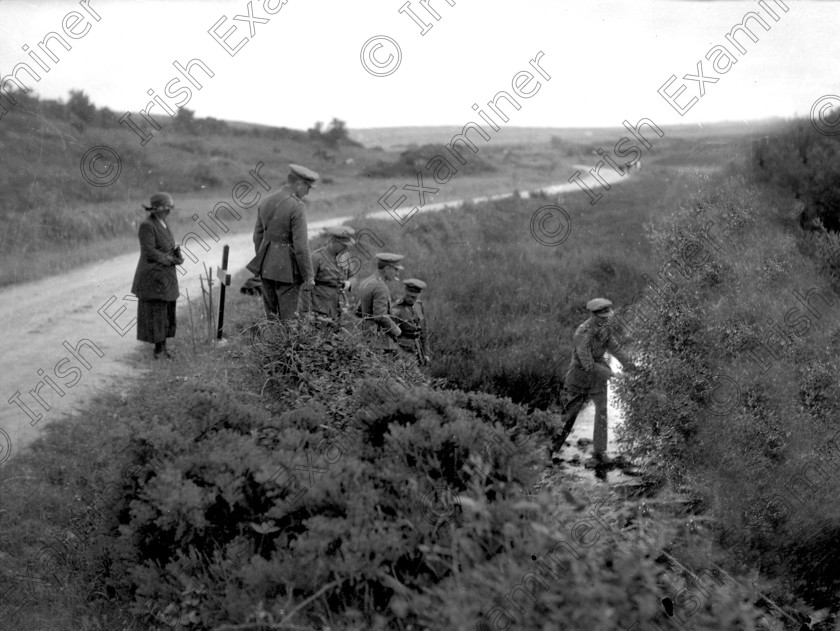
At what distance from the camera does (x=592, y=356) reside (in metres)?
9.19

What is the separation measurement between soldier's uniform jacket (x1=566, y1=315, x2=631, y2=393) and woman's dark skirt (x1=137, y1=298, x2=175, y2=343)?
17.0 ft

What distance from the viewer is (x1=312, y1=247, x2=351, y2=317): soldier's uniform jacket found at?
919 centimetres

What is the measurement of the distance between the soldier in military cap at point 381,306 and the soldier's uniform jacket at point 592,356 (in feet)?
6.76

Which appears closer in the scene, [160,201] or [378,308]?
[378,308]

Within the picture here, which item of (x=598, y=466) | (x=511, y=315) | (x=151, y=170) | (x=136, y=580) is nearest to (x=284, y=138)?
(x=151, y=170)

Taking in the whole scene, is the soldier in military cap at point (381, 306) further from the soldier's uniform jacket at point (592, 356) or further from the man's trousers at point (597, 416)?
the man's trousers at point (597, 416)

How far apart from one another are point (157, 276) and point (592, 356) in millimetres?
5454

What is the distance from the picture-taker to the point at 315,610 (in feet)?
13.3

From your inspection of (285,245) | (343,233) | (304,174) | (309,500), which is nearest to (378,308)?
(343,233)

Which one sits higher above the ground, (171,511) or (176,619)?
(171,511)

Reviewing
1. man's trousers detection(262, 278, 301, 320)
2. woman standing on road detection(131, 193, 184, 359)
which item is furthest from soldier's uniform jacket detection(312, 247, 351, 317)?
woman standing on road detection(131, 193, 184, 359)

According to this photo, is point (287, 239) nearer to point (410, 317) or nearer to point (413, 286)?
point (413, 286)

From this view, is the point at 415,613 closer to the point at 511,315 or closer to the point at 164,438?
the point at 164,438

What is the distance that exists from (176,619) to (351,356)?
3.48 metres
